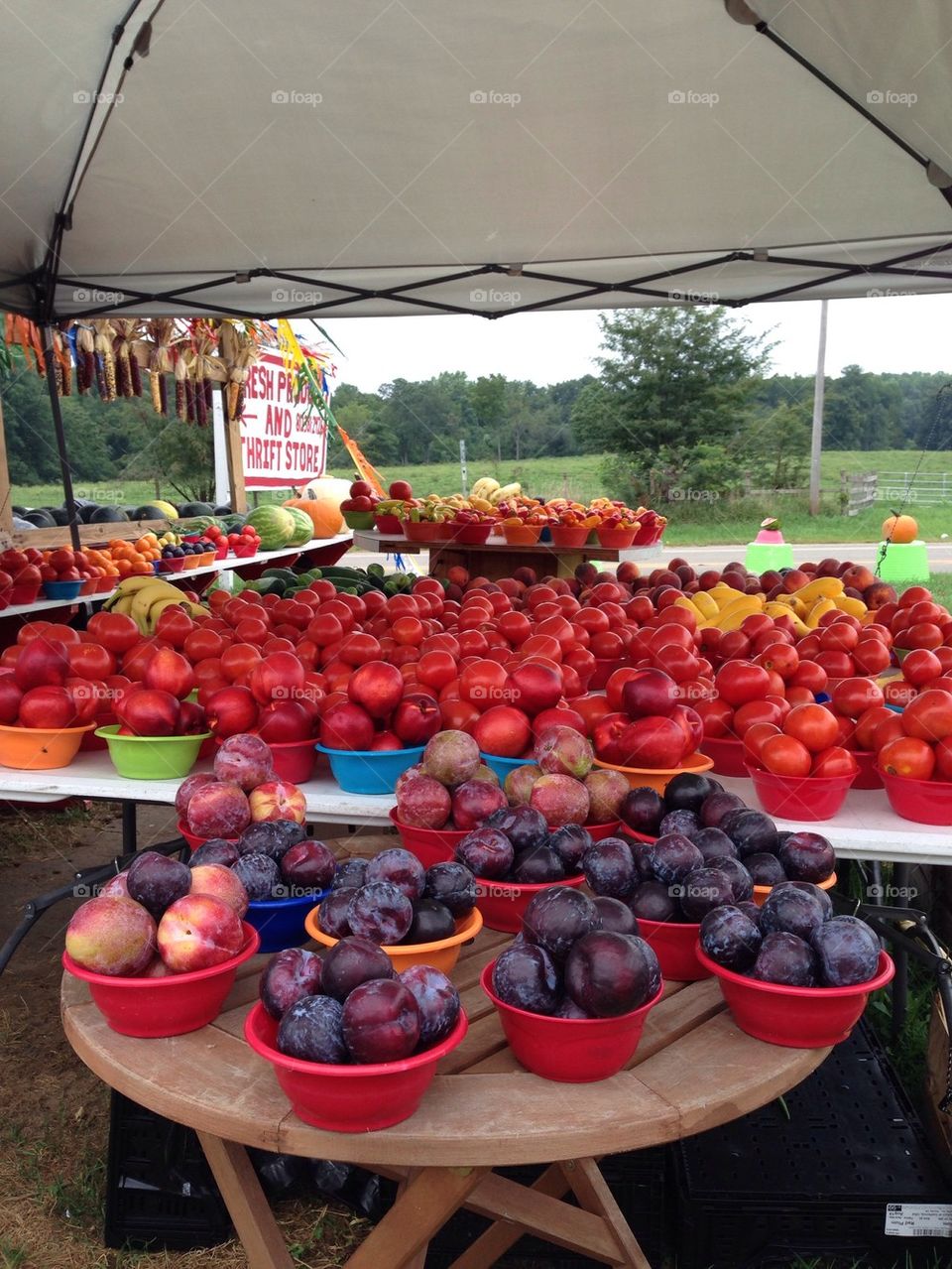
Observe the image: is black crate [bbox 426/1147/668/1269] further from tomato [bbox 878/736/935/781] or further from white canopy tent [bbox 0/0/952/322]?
white canopy tent [bbox 0/0/952/322]

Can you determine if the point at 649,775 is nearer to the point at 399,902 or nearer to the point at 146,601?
the point at 399,902

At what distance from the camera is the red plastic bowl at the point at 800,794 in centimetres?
204

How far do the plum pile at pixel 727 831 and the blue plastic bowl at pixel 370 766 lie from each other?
0.61 m

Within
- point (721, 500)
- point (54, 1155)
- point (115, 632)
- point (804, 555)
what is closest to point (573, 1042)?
point (115, 632)

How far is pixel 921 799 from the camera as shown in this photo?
2088 mm

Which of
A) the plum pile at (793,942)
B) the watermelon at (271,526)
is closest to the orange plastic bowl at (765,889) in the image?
the plum pile at (793,942)

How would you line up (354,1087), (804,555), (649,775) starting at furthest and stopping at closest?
(804,555), (649,775), (354,1087)

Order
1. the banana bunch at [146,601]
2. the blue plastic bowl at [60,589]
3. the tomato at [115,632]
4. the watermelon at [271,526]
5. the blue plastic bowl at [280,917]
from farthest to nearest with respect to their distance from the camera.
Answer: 1. the watermelon at [271,526]
2. the blue plastic bowl at [60,589]
3. the banana bunch at [146,601]
4. the tomato at [115,632]
5. the blue plastic bowl at [280,917]

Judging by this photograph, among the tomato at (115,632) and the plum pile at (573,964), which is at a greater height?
the tomato at (115,632)

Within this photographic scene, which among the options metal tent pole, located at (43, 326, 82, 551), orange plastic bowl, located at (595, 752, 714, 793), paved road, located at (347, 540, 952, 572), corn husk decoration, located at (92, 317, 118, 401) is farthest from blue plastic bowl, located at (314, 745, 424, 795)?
paved road, located at (347, 540, 952, 572)

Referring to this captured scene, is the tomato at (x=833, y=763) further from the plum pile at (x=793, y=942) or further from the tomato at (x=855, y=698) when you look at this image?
the plum pile at (x=793, y=942)

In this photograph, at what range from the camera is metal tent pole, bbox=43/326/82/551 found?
17.2ft

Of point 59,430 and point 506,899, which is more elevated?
point 59,430

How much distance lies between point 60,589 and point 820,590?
432 centimetres
